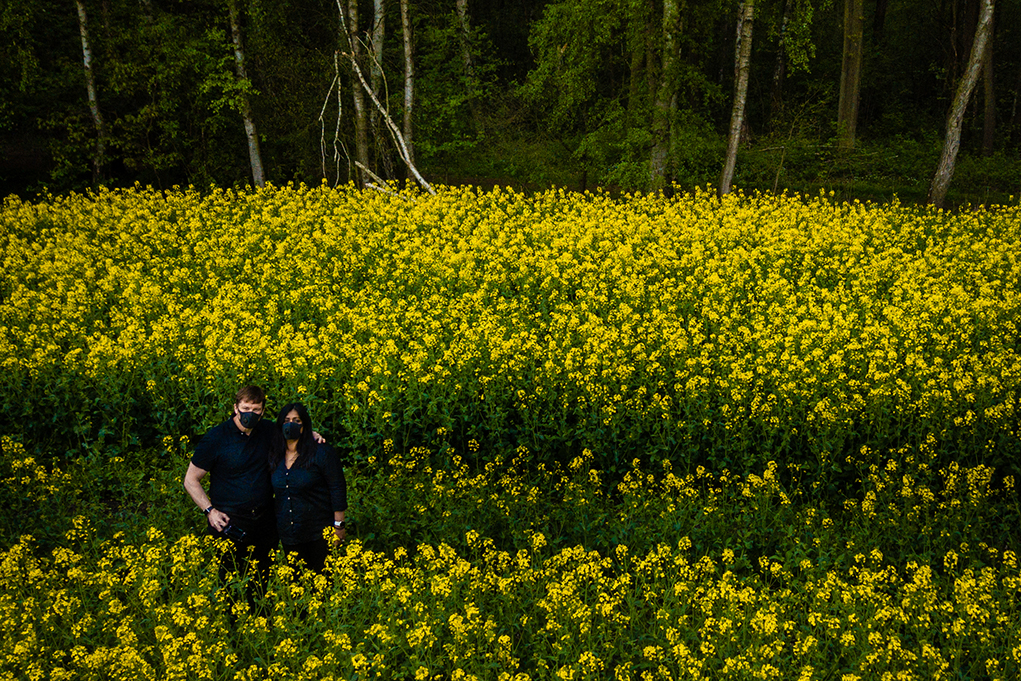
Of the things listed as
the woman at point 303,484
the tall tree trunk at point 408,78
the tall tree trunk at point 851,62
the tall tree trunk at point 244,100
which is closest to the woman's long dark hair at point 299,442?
the woman at point 303,484

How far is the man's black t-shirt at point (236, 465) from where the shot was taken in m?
6.22

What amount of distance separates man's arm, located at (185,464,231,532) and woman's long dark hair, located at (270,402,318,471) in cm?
49

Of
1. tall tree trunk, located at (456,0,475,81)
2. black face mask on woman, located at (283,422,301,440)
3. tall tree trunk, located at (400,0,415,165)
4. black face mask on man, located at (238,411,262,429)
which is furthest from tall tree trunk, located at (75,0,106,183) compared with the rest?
black face mask on woman, located at (283,422,301,440)

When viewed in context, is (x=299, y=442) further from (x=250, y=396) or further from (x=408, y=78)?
(x=408, y=78)

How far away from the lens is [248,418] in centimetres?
612

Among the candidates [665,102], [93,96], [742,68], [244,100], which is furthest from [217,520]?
[93,96]

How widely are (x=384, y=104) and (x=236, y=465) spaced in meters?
22.7

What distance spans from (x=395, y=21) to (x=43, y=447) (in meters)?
23.6

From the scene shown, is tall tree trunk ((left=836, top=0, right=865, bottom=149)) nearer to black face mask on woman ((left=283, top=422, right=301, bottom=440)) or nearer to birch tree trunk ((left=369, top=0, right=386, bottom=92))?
birch tree trunk ((left=369, top=0, right=386, bottom=92))

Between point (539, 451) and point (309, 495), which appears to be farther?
point (539, 451)

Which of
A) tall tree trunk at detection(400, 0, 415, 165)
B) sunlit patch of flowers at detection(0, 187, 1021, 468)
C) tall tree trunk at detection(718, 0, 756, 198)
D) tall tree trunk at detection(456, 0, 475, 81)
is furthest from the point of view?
tall tree trunk at detection(456, 0, 475, 81)

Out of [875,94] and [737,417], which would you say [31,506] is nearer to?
[737,417]

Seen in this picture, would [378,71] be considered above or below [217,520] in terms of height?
above

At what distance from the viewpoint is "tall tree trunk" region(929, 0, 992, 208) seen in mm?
20688
